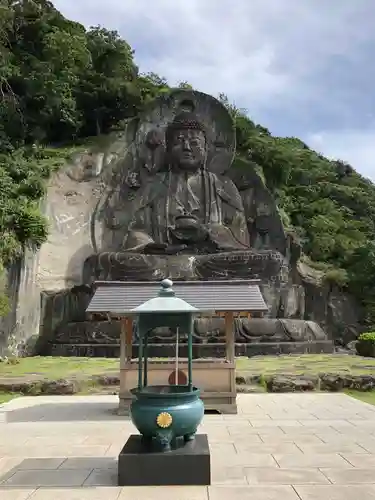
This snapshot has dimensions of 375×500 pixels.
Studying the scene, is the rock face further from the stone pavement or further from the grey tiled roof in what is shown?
the stone pavement

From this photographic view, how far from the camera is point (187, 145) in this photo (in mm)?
Answer: 17906

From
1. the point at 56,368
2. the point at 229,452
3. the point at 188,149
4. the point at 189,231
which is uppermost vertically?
the point at 188,149

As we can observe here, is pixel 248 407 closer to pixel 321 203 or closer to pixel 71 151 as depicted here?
pixel 71 151

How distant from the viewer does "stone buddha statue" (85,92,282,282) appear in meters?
14.6

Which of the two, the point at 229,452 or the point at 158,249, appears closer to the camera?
the point at 229,452

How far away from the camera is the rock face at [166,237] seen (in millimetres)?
14438

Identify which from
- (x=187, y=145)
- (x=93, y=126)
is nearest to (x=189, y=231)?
(x=187, y=145)

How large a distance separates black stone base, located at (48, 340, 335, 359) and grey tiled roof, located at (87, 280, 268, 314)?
16.2ft

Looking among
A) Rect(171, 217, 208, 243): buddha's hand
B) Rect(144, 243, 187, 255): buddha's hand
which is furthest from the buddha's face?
Rect(144, 243, 187, 255): buddha's hand

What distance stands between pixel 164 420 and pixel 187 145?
1467 centimetres

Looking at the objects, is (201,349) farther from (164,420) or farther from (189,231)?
(164,420)

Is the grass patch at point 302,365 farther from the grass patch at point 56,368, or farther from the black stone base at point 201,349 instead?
the grass patch at point 56,368

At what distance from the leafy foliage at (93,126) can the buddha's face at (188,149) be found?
243 cm

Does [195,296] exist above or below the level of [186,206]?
below
